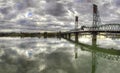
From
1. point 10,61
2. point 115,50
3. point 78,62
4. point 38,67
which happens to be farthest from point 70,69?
point 115,50

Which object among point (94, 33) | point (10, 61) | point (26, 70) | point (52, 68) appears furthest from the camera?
point (94, 33)

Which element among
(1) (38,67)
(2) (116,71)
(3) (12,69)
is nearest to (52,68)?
(1) (38,67)

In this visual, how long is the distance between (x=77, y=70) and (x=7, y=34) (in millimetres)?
135402

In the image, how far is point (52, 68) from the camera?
5353cm

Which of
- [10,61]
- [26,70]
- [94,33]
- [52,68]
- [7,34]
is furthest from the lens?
[7,34]

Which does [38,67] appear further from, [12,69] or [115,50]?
[115,50]

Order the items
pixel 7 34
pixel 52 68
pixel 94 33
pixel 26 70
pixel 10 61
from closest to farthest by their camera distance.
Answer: pixel 26 70 < pixel 52 68 < pixel 10 61 < pixel 94 33 < pixel 7 34

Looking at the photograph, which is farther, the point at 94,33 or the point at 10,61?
the point at 94,33

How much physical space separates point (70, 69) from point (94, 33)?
8868 centimetres

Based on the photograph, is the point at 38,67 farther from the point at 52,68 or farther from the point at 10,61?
the point at 10,61

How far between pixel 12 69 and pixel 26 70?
8.73ft

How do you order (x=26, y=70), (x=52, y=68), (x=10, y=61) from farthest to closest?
(x=10, y=61) → (x=52, y=68) → (x=26, y=70)

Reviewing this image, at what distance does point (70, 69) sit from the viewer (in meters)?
52.5

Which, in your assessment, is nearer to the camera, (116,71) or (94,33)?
(116,71)
